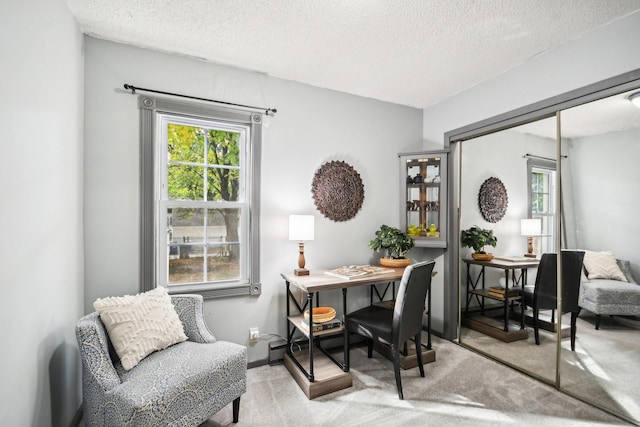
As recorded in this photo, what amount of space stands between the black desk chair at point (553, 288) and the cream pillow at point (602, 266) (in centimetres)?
4

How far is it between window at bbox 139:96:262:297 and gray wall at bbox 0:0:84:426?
453 mm

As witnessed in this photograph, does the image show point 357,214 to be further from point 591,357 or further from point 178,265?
point 591,357

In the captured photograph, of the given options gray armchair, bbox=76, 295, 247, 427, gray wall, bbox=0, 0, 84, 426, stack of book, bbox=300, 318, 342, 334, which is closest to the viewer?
gray wall, bbox=0, 0, 84, 426

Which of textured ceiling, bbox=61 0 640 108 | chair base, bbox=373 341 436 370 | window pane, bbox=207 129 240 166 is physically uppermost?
textured ceiling, bbox=61 0 640 108

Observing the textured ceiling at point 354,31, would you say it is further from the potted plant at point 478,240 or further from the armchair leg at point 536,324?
the armchair leg at point 536,324

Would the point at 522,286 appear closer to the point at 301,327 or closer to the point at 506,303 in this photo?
the point at 506,303

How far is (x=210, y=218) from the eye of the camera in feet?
8.39

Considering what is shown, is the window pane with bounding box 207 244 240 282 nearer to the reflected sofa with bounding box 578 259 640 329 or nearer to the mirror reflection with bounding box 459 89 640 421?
the mirror reflection with bounding box 459 89 640 421

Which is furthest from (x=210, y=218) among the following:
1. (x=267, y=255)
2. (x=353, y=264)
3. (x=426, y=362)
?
(x=426, y=362)

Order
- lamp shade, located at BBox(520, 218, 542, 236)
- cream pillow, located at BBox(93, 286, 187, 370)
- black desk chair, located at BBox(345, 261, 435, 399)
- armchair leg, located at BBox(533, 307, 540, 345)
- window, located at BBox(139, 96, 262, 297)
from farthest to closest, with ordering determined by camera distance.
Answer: armchair leg, located at BBox(533, 307, 540, 345), lamp shade, located at BBox(520, 218, 542, 236), window, located at BBox(139, 96, 262, 297), black desk chair, located at BBox(345, 261, 435, 399), cream pillow, located at BBox(93, 286, 187, 370)

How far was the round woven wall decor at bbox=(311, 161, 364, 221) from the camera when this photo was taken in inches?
116

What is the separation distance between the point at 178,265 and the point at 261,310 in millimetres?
824

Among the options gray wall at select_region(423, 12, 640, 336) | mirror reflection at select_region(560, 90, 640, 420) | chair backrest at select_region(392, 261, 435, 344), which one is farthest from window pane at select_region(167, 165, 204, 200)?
mirror reflection at select_region(560, 90, 640, 420)

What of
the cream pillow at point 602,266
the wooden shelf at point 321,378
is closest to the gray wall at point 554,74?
the cream pillow at point 602,266
